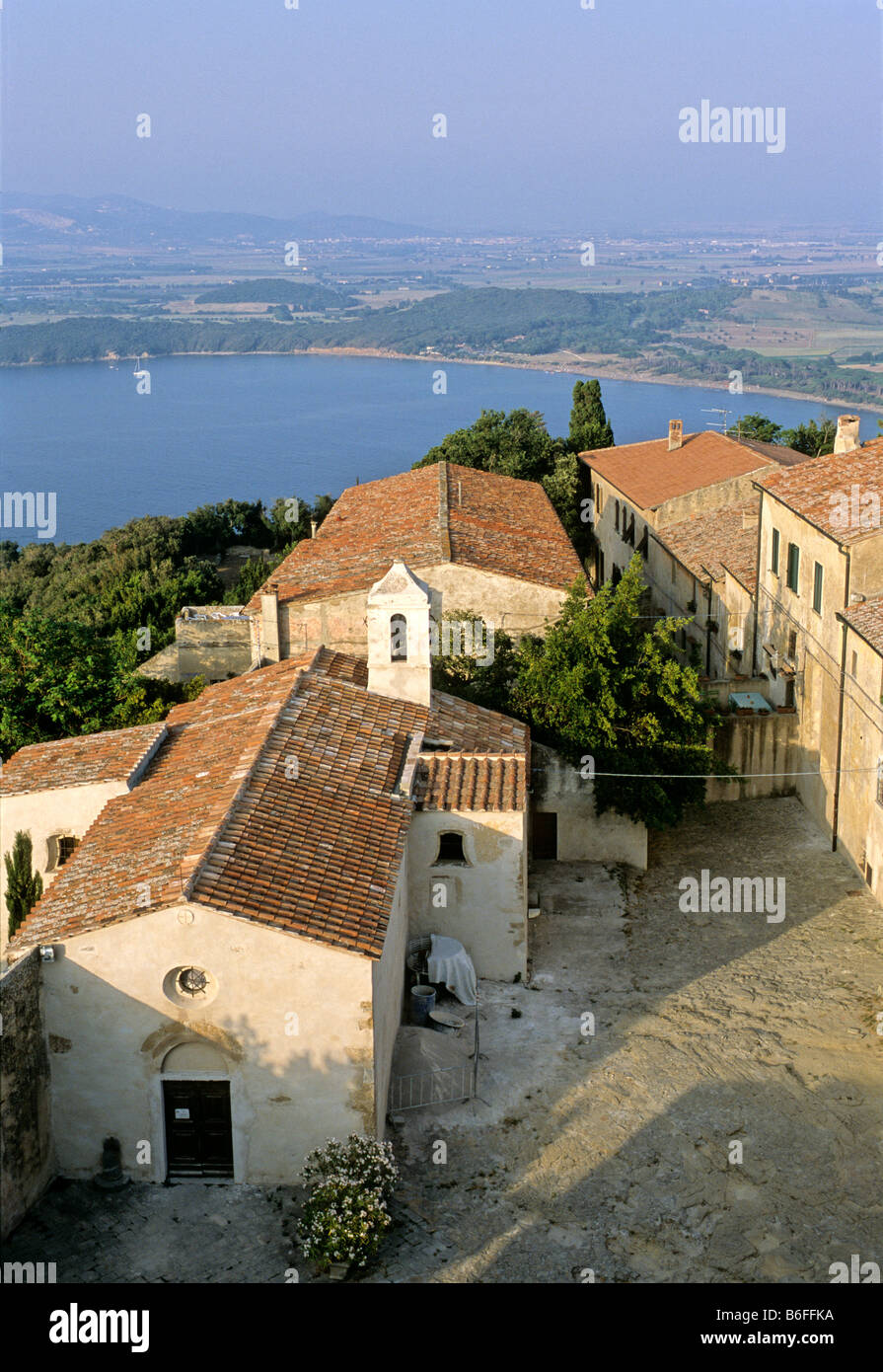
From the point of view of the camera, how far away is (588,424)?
57.8 m

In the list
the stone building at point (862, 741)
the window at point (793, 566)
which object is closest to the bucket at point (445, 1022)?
the stone building at point (862, 741)

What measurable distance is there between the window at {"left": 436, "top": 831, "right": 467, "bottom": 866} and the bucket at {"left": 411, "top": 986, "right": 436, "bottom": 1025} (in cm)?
209

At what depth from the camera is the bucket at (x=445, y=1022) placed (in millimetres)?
19578

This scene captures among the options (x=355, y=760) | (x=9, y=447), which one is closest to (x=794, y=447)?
(x=355, y=760)

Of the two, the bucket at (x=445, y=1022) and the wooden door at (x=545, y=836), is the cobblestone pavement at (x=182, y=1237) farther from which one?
the wooden door at (x=545, y=836)

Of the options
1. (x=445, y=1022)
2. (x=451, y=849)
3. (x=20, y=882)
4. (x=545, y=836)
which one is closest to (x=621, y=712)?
(x=545, y=836)

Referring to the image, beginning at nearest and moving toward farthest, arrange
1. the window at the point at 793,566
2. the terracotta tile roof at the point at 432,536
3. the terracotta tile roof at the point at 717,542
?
the window at the point at 793,566 < the terracotta tile roof at the point at 432,536 < the terracotta tile roof at the point at 717,542

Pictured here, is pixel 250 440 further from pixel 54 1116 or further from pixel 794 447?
pixel 54 1116

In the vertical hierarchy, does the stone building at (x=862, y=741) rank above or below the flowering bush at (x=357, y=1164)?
above

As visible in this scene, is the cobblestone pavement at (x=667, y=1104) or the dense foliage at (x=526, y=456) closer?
the cobblestone pavement at (x=667, y=1104)

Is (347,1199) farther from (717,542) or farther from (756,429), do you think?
(756,429)

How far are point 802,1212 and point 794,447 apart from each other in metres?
44.7

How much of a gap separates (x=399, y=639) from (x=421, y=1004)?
22.3ft

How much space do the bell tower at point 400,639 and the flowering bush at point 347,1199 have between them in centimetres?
950
